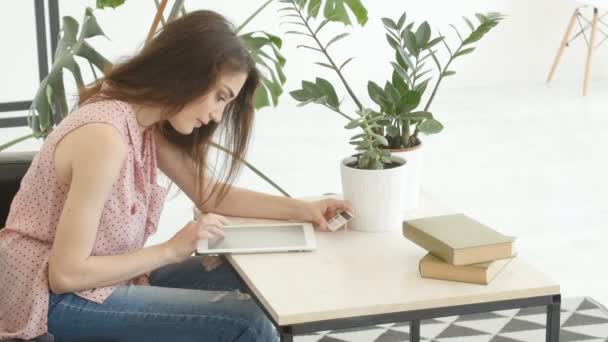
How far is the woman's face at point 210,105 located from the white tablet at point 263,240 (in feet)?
0.77

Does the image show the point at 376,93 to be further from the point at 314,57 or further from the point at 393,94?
the point at 314,57

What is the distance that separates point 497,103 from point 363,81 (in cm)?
84

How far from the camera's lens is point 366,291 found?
190cm

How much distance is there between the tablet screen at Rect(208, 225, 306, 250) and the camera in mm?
2162

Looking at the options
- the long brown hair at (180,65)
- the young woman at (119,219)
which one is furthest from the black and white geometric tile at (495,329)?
the long brown hair at (180,65)

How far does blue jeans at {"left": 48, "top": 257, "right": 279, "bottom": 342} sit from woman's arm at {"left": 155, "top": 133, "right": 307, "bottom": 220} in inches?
12.1

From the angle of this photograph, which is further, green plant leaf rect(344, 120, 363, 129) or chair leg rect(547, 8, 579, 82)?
chair leg rect(547, 8, 579, 82)

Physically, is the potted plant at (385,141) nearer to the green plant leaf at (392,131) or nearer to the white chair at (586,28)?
the green plant leaf at (392,131)

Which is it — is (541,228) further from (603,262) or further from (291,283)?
(291,283)

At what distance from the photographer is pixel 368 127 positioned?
224 cm

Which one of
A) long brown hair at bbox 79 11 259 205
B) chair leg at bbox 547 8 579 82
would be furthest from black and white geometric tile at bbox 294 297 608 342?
chair leg at bbox 547 8 579 82

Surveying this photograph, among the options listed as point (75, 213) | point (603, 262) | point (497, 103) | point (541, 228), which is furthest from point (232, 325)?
point (497, 103)

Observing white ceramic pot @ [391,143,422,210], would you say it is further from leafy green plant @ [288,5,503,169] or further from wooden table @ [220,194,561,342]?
wooden table @ [220,194,561,342]

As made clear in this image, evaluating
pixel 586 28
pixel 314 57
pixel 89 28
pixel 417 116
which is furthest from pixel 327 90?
pixel 586 28
